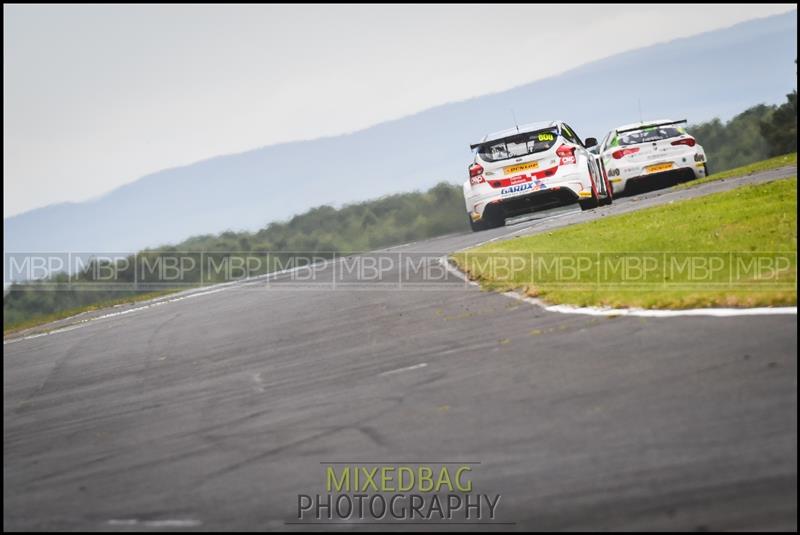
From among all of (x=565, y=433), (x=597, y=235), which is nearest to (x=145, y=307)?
(x=597, y=235)

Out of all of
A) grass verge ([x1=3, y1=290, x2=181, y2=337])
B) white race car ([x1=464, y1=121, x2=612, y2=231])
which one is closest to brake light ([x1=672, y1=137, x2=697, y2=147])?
white race car ([x1=464, y1=121, x2=612, y2=231])

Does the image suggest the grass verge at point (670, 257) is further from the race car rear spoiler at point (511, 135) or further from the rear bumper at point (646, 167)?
the rear bumper at point (646, 167)

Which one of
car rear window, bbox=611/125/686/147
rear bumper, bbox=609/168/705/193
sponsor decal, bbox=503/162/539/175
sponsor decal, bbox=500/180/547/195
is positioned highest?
car rear window, bbox=611/125/686/147

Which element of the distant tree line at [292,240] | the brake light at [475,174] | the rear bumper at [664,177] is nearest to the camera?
the brake light at [475,174]

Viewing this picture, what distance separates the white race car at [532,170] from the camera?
22.4 m

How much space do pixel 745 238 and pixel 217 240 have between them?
45894 millimetres

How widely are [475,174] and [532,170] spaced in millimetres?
1390

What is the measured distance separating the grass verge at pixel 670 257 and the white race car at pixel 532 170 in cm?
243

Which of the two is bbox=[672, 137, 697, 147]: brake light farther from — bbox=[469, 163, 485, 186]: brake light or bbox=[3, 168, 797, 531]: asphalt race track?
bbox=[3, 168, 797, 531]: asphalt race track

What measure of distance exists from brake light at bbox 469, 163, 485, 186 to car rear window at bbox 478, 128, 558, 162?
24 centimetres

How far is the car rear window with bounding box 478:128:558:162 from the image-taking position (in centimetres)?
2241

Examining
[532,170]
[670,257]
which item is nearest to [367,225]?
[532,170]

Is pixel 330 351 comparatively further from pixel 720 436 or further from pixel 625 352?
pixel 720 436

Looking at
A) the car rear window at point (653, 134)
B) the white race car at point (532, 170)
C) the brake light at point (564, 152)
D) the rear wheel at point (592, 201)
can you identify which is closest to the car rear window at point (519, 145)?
the white race car at point (532, 170)
